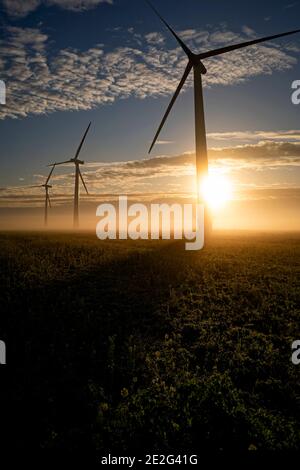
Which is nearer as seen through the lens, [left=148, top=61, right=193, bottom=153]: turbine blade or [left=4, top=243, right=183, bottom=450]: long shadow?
[left=4, top=243, right=183, bottom=450]: long shadow

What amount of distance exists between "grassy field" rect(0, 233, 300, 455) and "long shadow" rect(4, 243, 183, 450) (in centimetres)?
4

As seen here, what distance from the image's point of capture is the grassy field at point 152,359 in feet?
24.9

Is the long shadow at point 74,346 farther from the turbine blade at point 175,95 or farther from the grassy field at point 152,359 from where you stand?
the turbine blade at point 175,95

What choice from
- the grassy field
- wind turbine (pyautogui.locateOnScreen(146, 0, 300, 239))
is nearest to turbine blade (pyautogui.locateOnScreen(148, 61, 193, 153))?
wind turbine (pyautogui.locateOnScreen(146, 0, 300, 239))

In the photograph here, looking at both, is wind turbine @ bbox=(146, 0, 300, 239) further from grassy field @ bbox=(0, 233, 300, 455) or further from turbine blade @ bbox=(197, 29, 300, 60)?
grassy field @ bbox=(0, 233, 300, 455)

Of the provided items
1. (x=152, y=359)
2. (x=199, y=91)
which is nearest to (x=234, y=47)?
(x=199, y=91)

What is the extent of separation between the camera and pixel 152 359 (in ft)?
36.3

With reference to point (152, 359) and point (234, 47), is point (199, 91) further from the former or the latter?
point (152, 359)

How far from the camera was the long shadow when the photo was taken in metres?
8.30

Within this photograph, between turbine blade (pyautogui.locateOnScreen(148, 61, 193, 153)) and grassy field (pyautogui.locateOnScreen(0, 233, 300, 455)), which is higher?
turbine blade (pyautogui.locateOnScreen(148, 61, 193, 153))

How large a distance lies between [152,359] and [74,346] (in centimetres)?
277
